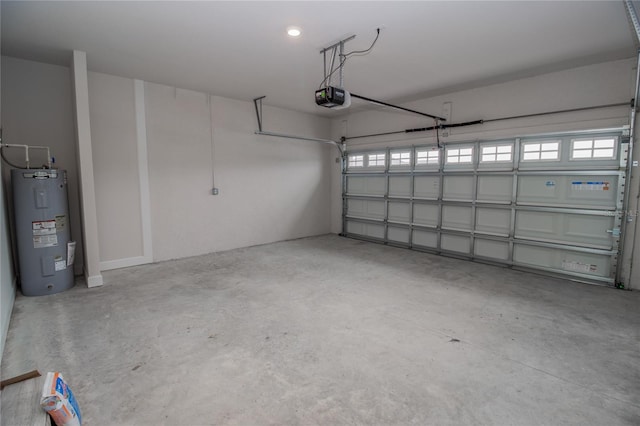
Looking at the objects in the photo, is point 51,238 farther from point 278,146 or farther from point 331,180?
point 331,180

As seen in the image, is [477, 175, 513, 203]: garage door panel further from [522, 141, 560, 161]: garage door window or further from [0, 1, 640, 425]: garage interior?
[522, 141, 560, 161]: garage door window

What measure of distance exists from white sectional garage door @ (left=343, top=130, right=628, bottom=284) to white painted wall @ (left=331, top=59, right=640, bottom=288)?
6.3 inches

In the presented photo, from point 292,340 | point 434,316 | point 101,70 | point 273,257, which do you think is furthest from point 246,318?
point 101,70

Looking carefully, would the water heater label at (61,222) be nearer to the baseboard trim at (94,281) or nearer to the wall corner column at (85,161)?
the wall corner column at (85,161)

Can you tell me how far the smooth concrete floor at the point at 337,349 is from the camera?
1.89 meters

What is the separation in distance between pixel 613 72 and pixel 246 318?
5240mm

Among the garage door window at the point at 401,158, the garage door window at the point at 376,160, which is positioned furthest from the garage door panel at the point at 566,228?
the garage door window at the point at 376,160

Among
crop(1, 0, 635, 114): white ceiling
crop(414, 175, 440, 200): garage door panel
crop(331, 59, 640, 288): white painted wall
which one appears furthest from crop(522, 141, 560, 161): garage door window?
crop(414, 175, 440, 200): garage door panel

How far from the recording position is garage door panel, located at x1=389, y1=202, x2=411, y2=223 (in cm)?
618

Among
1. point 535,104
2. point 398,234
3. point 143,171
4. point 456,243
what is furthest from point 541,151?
point 143,171

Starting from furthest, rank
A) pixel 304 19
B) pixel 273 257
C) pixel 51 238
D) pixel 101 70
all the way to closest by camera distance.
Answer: pixel 273 257 < pixel 101 70 < pixel 51 238 < pixel 304 19

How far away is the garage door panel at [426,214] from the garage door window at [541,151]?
1.61m

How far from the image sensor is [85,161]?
3.73m

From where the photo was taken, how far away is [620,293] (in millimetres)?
3814
